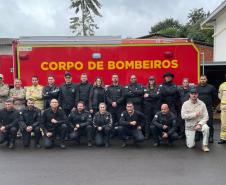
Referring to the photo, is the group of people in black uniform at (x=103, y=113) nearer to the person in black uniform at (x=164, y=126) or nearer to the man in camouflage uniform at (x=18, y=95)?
the person in black uniform at (x=164, y=126)

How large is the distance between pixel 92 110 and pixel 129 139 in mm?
1143

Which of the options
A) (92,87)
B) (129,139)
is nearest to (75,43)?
(92,87)

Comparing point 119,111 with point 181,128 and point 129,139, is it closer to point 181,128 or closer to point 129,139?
point 129,139

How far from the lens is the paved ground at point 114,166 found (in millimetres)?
6505

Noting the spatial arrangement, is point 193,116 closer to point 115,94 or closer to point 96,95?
point 115,94

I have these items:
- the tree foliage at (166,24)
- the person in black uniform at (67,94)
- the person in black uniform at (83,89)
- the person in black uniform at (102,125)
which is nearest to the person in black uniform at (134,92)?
the person in black uniform at (102,125)

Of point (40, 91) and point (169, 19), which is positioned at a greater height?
point (169, 19)

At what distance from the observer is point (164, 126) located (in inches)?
361

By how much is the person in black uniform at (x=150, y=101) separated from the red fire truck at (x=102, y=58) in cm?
46

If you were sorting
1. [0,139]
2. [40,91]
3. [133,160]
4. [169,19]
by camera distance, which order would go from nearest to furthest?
1. [133,160]
2. [0,139]
3. [40,91]
4. [169,19]

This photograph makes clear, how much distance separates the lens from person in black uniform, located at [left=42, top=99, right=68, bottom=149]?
9258 mm

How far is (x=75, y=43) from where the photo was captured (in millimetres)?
10219

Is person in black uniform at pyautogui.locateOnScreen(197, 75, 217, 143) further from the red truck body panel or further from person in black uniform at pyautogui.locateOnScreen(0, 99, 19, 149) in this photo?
the red truck body panel

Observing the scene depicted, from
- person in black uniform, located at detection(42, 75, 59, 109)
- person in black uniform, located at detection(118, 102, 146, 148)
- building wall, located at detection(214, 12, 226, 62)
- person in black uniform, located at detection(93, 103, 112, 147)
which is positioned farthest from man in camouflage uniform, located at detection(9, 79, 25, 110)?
building wall, located at detection(214, 12, 226, 62)
